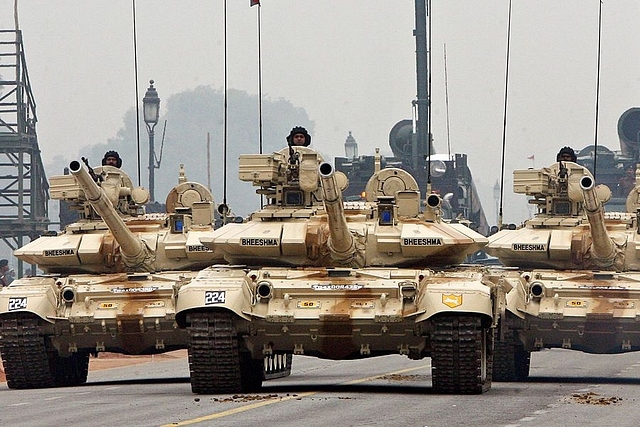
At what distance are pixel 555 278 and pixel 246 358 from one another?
630 cm

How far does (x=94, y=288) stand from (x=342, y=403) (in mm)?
6858

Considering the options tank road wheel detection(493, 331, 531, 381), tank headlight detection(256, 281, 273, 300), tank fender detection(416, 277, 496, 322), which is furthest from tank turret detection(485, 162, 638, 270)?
tank headlight detection(256, 281, 273, 300)

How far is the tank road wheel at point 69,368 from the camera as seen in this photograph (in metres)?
27.1

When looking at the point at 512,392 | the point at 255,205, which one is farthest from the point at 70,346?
the point at 255,205

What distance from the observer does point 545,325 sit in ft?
89.8

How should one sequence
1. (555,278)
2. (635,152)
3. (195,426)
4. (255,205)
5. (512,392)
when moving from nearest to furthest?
(195,426), (512,392), (555,278), (635,152), (255,205)

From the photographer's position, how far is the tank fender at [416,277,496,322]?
2195 centimetres

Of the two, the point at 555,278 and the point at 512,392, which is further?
the point at 555,278

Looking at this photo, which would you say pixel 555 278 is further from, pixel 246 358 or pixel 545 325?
pixel 246 358

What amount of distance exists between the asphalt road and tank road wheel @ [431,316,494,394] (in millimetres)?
338

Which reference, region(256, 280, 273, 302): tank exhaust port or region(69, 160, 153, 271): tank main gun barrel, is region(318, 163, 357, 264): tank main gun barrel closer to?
region(256, 280, 273, 302): tank exhaust port

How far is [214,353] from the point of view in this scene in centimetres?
2231

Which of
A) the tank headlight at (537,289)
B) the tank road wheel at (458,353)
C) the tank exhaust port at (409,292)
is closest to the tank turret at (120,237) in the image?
the tank headlight at (537,289)

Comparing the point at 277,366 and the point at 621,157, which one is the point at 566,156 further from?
the point at 621,157
